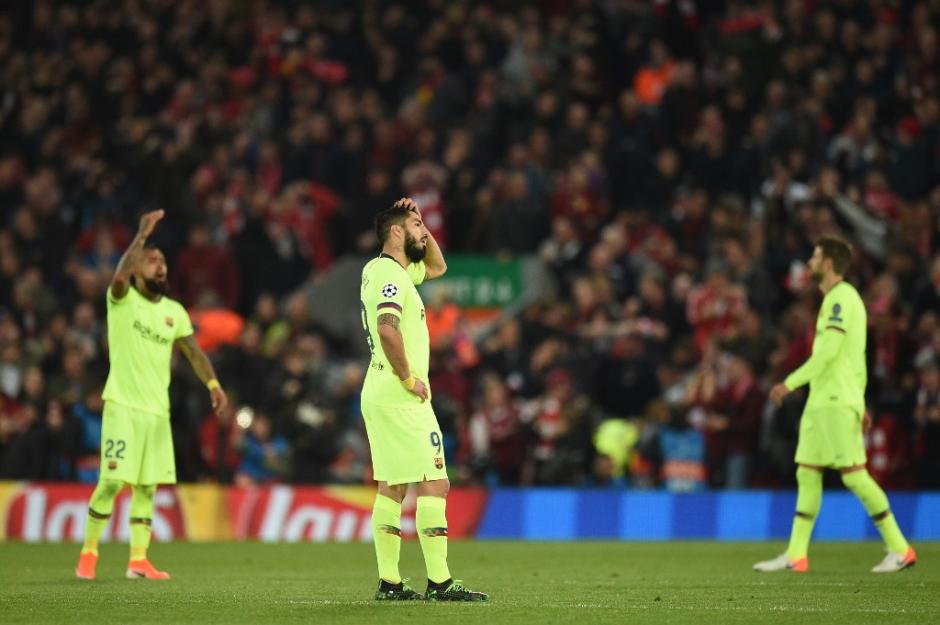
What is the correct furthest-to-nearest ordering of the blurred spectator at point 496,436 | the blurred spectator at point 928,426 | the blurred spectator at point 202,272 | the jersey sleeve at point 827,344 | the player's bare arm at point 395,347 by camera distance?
the blurred spectator at point 202,272 → the blurred spectator at point 496,436 → the blurred spectator at point 928,426 → the jersey sleeve at point 827,344 → the player's bare arm at point 395,347

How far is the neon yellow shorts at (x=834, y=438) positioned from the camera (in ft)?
41.9

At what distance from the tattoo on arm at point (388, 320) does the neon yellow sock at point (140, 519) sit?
3.64m

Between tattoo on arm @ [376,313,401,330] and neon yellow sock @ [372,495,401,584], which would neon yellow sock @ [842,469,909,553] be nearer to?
neon yellow sock @ [372,495,401,584]

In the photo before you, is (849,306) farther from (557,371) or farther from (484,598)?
(557,371)

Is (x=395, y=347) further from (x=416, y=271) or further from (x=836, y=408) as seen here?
(x=836, y=408)

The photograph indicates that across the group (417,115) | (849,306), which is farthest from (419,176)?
(849,306)

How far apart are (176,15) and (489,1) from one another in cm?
534

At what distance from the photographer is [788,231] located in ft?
64.8

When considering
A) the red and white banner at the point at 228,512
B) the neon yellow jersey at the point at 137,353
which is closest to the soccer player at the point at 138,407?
the neon yellow jersey at the point at 137,353

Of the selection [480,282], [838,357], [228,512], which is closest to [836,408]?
[838,357]

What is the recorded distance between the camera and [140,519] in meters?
12.6

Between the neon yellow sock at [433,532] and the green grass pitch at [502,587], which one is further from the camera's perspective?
the neon yellow sock at [433,532]

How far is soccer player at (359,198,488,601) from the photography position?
32.3 ft

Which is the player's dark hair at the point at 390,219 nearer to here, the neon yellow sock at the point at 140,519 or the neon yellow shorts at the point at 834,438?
the neon yellow sock at the point at 140,519
